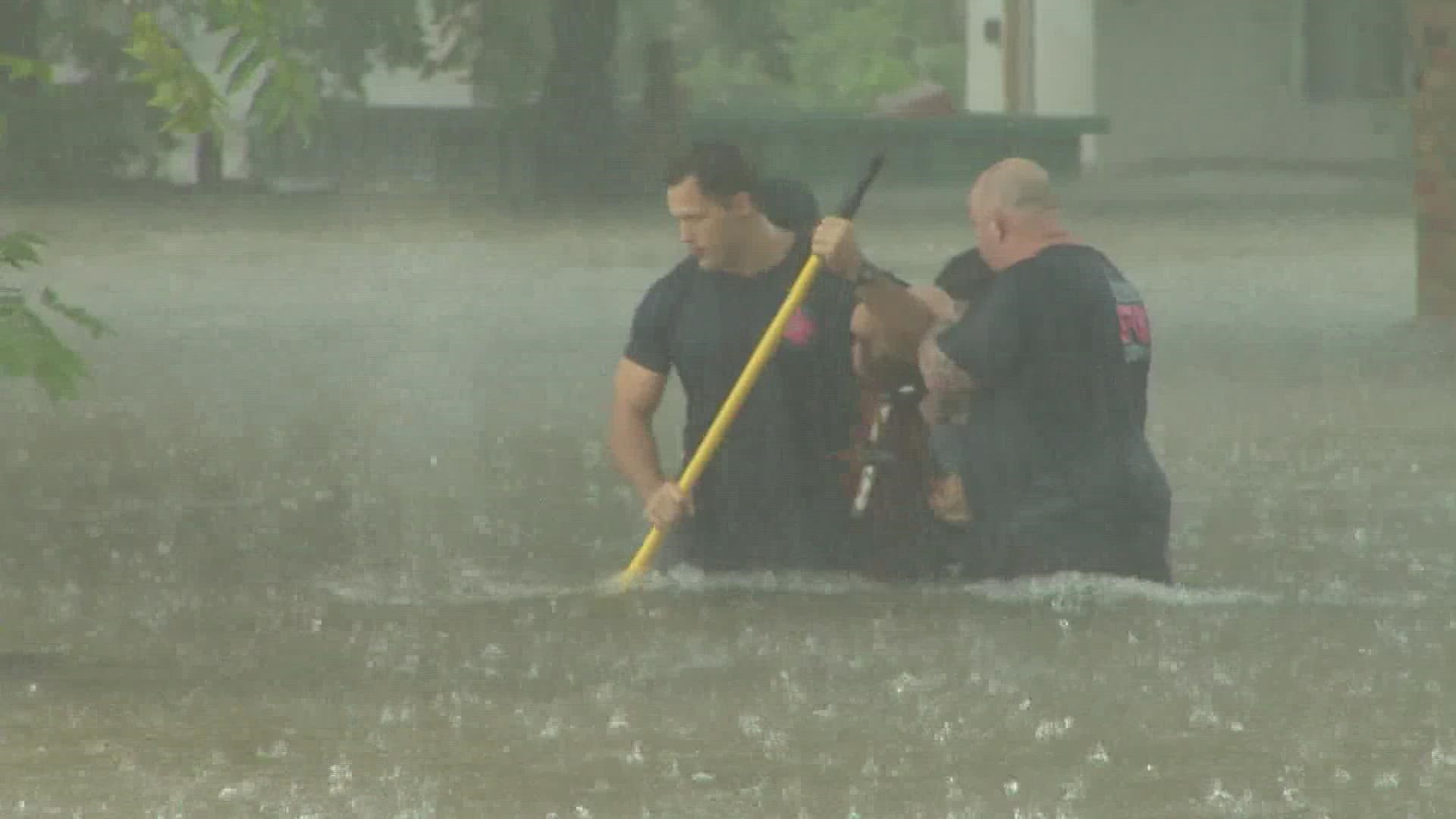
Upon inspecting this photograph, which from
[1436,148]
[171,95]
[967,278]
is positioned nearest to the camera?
[171,95]

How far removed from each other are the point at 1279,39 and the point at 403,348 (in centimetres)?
2665

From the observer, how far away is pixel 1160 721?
25.8 feet

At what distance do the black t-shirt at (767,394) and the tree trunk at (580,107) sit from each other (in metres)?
28.7

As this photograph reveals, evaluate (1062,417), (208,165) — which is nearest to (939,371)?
(1062,417)

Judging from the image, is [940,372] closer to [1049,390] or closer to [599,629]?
[1049,390]

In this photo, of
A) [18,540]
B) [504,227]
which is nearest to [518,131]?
[504,227]

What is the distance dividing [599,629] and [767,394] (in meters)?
0.80

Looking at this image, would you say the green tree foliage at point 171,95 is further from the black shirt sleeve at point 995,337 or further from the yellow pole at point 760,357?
the black shirt sleeve at point 995,337

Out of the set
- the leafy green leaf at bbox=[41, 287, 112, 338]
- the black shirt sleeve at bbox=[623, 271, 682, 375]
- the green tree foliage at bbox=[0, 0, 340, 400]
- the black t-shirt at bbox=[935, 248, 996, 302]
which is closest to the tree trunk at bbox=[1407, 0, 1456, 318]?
the black t-shirt at bbox=[935, 248, 996, 302]

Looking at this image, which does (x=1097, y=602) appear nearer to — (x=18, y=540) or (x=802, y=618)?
(x=802, y=618)

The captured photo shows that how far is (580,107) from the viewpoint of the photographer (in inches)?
1539

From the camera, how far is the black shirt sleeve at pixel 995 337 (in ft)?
30.2

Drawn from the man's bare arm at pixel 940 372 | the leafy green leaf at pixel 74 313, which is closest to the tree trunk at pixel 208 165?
the leafy green leaf at pixel 74 313

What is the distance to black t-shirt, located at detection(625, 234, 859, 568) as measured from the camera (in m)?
9.60
